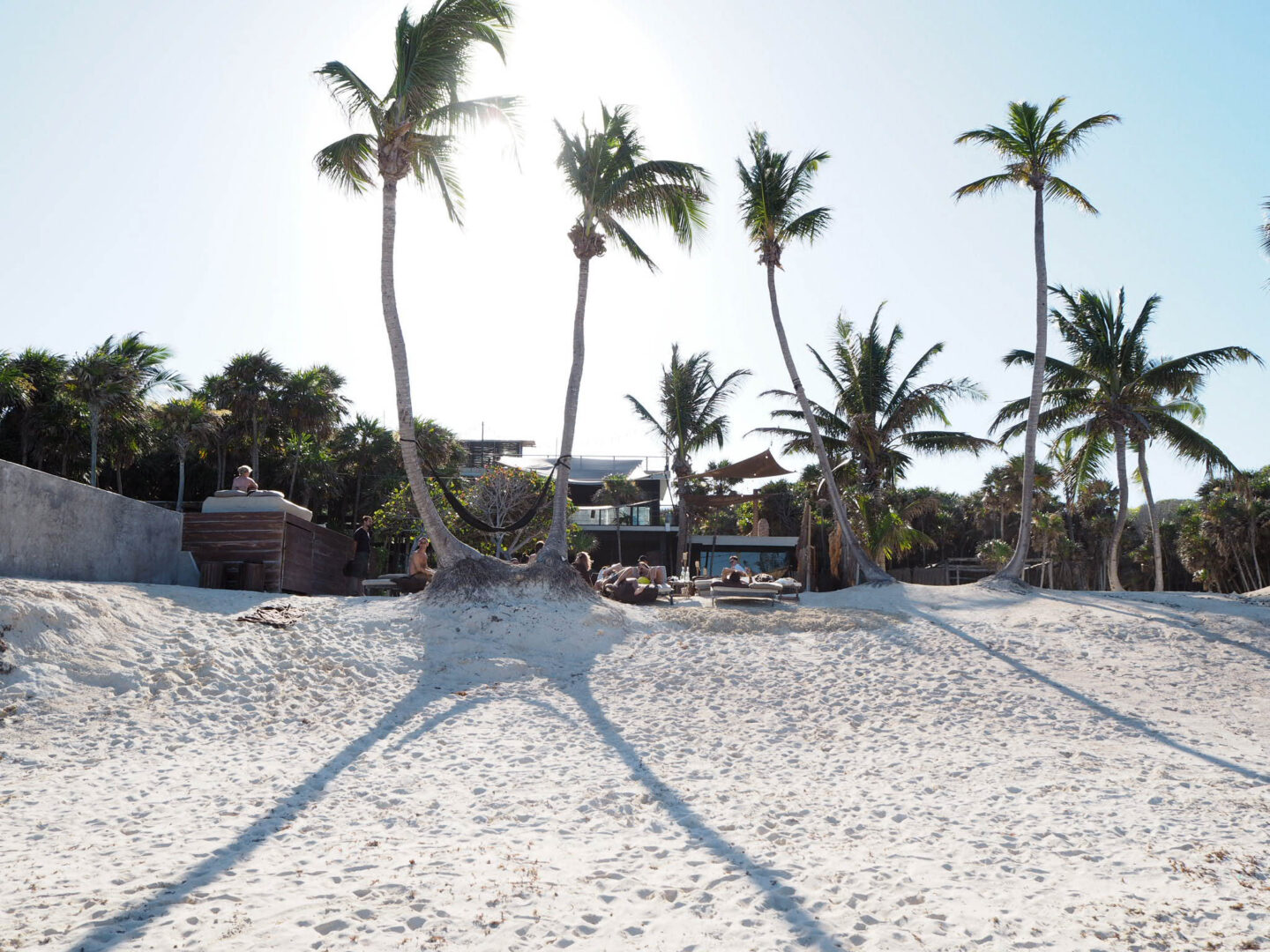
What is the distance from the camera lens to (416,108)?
1314cm

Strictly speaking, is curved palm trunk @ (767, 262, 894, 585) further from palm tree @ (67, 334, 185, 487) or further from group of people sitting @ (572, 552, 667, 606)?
palm tree @ (67, 334, 185, 487)

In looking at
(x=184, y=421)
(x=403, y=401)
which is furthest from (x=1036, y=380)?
(x=184, y=421)

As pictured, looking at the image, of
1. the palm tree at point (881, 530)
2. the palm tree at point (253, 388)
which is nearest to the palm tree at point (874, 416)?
the palm tree at point (881, 530)

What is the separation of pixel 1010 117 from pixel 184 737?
17371 mm

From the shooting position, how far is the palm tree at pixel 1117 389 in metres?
19.6

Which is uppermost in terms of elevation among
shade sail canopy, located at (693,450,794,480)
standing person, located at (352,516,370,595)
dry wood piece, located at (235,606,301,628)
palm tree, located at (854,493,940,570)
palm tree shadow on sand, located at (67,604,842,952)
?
shade sail canopy, located at (693,450,794,480)

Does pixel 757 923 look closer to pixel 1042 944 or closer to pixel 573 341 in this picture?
pixel 1042 944

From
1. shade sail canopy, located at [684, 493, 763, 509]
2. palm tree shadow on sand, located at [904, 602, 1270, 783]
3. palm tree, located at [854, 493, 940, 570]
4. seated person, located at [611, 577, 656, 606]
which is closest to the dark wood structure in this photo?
seated person, located at [611, 577, 656, 606]

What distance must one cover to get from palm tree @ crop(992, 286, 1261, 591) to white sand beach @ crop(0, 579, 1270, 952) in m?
9.09

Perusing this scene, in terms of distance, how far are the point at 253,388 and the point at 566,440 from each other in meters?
15.1

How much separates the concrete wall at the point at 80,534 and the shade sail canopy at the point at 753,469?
1211 centimetres

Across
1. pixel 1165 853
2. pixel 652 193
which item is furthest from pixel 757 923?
pixel 652 193

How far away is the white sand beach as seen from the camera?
4.11m

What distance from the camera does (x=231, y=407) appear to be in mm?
25438
